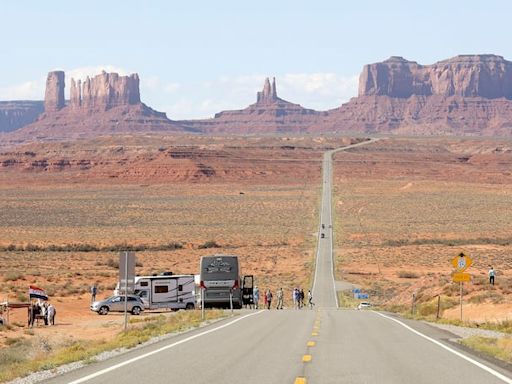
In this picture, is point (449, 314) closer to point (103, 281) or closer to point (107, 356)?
point (107, 356)

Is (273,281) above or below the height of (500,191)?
below

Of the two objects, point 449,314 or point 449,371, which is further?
point 449,314

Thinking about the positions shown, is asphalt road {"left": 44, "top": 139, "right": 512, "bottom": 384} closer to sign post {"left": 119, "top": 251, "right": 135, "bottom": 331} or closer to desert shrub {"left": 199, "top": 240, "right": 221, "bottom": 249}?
sign post {"left": 119, "top": 251, "right": 135, "bottom": 331}

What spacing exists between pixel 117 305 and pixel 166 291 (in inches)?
151

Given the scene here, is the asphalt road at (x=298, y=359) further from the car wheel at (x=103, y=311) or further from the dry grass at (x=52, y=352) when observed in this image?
the car wheel at (x=103, y=311)

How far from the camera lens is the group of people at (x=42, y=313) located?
3525 cm

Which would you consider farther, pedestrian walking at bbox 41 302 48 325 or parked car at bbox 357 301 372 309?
parked car at bbox 357 301 372 309

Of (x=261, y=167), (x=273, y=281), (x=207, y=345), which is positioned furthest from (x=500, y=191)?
(x=207, y=345)

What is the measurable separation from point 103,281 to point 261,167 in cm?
13412

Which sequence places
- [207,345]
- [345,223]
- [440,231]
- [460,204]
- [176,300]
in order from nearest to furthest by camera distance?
[207,345] < [176,300] < [440,231] < [345,223] < [460,204]

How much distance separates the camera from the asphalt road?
1433 cm

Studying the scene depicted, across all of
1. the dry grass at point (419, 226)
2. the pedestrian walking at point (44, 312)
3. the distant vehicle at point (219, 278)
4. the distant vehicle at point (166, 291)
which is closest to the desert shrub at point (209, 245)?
the dry grass at point (419, 226)

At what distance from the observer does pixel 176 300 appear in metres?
46.5

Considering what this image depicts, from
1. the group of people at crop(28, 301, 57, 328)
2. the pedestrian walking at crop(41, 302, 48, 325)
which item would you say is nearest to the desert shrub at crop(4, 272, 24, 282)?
the group of people at crop(28, 301, 57, 328)
